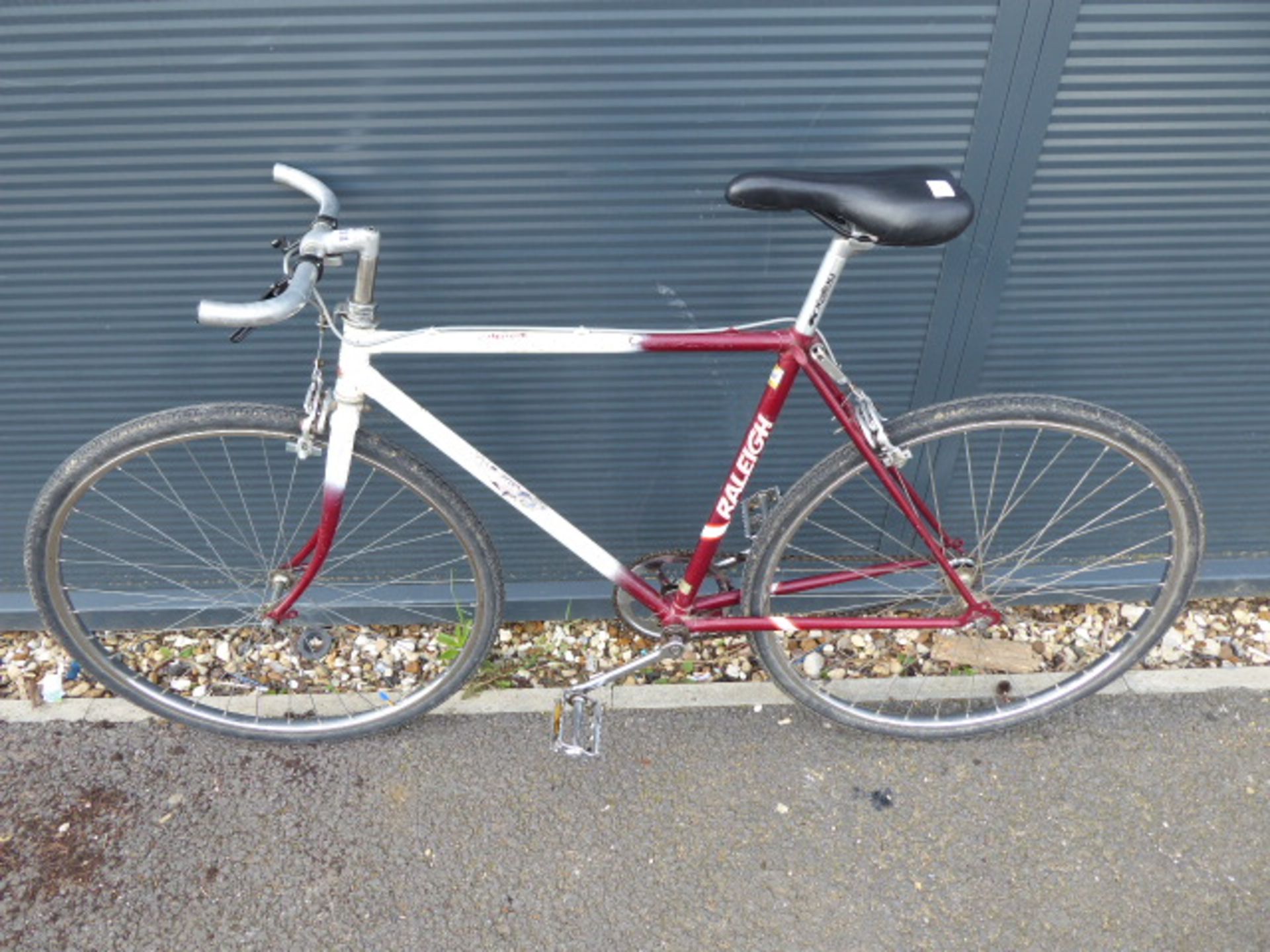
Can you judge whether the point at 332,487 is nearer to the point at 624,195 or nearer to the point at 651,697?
the point at 624,195

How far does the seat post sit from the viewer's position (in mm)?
1975

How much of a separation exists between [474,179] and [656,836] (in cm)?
171

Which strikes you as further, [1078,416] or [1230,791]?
[1230,791]

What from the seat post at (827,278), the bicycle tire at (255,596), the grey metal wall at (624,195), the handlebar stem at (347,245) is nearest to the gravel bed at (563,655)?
the bicycle tire at (255,596)

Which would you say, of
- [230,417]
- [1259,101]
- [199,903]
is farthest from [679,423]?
[199,903]

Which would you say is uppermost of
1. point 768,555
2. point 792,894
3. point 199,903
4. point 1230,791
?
point 768,555

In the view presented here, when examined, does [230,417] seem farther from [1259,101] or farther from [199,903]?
[1259,101]

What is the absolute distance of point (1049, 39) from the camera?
2107mm

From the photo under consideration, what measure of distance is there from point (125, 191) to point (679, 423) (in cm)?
149

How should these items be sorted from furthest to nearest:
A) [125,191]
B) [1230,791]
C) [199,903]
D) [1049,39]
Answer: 1. [1230,791]
2. [199,903]
3. [125,191]
4. [1049,39]

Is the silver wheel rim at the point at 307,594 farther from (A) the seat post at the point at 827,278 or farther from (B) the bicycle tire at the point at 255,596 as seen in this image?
(A) the seat post at the point at 827,278

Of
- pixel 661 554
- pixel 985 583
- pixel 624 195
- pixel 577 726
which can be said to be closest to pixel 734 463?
pixel 661 554

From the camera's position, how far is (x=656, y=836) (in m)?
2.54

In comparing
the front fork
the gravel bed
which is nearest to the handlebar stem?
the front fork
